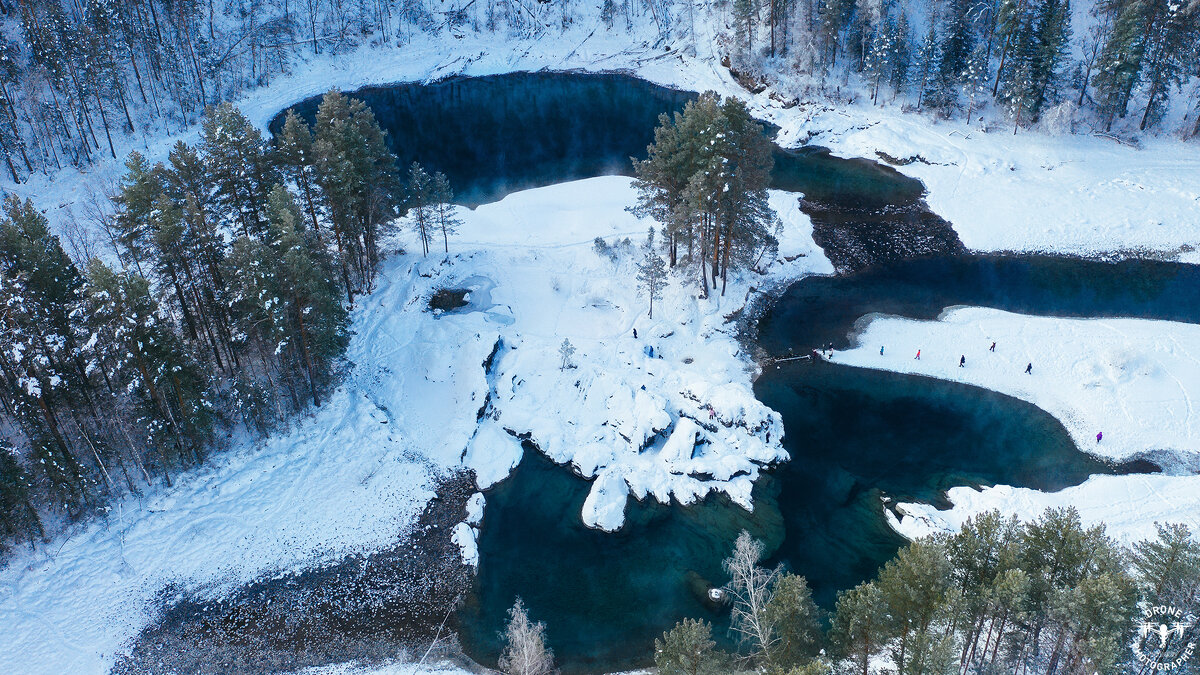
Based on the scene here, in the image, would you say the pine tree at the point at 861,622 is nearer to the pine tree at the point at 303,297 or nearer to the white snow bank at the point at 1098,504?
the white snow bank at the point at 1098,504

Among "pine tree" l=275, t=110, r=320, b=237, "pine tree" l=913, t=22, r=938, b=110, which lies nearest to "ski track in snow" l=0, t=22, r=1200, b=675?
"pine tree" l=913, t=22, r=938, b=110

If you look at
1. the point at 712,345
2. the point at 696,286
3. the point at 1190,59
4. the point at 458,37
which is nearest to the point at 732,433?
the point at 712,345

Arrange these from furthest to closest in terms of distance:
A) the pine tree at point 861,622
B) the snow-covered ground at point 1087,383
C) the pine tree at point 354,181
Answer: the pine tree at point 354,181
the snow-covered ground at point 1087,383
the pine tree at point 861,622

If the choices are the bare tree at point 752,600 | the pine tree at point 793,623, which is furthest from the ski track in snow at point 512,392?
the pine tree at point 793,623

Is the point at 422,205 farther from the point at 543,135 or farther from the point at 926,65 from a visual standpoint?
the point at 926,65

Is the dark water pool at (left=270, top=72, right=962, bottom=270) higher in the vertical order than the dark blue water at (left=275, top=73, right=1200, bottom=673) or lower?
higher

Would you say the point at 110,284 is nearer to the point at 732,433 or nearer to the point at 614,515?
the point at 614,515

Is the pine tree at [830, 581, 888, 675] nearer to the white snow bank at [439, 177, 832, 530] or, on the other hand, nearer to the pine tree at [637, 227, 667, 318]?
the white snow bank at [439, 177, 832, 530]
